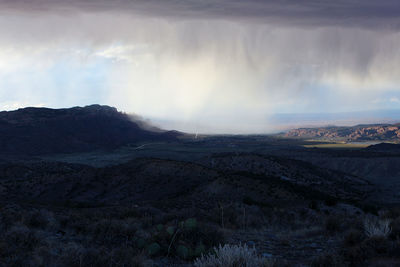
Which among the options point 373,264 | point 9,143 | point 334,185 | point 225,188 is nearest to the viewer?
point 373,264

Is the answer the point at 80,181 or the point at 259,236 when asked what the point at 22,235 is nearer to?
the point at 259,236

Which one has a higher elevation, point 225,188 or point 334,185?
point 225,188

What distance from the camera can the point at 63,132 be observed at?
112625 mm

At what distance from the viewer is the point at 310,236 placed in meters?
11.1

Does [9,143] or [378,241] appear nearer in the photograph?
→ [378,241]

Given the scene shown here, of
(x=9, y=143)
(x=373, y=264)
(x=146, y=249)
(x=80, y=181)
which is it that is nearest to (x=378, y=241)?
(x=373, y=264)

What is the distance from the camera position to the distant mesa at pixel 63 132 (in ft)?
316

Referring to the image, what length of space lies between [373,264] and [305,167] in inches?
2012

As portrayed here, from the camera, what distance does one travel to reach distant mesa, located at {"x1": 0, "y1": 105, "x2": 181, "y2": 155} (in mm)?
96312

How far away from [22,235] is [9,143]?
99.5 meters

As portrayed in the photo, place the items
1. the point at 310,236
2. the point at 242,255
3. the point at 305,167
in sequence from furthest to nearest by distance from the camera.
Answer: the point at 305,167 → the point at 310,236 → the point at 242,255

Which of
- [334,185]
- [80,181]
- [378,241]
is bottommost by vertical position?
[334,185]

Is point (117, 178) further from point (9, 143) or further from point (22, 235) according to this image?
point (9, 143)

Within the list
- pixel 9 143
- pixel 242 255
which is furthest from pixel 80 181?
pixel 9 143
